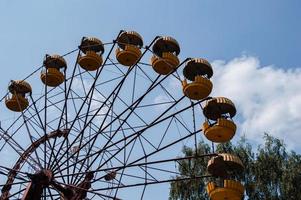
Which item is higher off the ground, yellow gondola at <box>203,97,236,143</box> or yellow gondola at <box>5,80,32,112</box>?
yellow gondola at <box>5,80,32,112</box>

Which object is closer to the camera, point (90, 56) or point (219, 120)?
point (219, 120)

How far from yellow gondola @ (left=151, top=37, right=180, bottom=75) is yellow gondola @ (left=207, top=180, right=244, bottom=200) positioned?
13.1 feet

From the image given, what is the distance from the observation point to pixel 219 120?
1351cm

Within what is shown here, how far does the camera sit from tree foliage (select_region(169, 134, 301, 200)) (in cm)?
2277

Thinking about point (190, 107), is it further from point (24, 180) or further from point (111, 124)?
point (24, 180)

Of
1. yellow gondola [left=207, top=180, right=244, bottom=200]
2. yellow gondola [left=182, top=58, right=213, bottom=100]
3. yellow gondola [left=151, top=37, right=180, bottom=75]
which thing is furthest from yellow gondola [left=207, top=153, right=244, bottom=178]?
yellow gondola [left=151, top=37, right=180, bottom=75]

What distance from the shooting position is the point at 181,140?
12914mm

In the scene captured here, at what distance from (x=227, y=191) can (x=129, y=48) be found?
5839 millimetres

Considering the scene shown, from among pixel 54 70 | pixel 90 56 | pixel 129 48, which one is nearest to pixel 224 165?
pixel 129 48

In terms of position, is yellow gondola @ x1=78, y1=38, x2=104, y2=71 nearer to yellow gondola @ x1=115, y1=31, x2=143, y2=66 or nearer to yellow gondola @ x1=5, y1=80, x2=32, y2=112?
yellow gondola @ x1=115, y1=31, x2=143, y2=66

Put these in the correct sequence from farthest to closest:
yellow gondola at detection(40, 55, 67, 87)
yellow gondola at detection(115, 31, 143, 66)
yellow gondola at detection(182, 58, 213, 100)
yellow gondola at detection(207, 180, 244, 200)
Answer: yellow gondola at detection(40, 55, 67, 87) < yellow gondola at detection(115, 31, 143, 66) < yellow gondola at detection(182, 58, 213, 100) < yellow gondola at detection(207, 180, 244, 200)

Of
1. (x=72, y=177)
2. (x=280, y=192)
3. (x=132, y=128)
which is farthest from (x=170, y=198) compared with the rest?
(x=72, y=177)

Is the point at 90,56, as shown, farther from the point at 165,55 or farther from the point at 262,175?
the point at 262,175

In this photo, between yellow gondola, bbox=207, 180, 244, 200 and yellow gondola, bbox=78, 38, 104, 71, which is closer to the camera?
yellow gondola, bbox=207, 180, 244, 200
